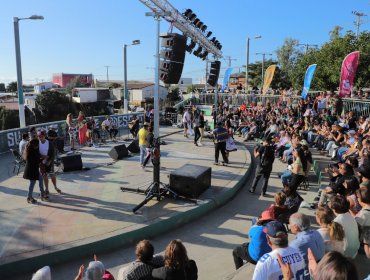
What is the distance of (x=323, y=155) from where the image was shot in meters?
14.4

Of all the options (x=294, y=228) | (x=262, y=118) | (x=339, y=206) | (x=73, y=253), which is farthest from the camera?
(x=262, y=118)

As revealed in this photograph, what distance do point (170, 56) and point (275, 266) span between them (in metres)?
7.02

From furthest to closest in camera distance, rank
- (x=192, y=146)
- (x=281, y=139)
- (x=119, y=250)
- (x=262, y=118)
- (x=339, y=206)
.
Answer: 1. (x=262, y=118)
2. (x=192, y=146)
3. (x=281, y=139)
4. (x=119, y=250)
5. (x=339, y=206)

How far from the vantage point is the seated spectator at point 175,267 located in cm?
367

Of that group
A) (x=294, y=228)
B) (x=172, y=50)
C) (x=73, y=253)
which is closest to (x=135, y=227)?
(x=73, y=253)

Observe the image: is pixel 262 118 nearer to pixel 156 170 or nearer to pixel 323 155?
pixel 323 155

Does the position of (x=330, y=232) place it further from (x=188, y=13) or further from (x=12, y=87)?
(x=12, y=87)

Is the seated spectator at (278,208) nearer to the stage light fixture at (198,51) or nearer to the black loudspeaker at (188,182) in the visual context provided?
the black loudspeaker at (188,182)

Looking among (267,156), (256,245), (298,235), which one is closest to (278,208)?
(256,245)

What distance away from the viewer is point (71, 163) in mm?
11258

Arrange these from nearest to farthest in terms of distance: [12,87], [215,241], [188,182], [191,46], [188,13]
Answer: [215,241] < [188,182] < [188,13] < [191,46] < [12,87]

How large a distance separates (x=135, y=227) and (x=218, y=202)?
2687 millimetres

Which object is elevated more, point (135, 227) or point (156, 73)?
point (156, 73)

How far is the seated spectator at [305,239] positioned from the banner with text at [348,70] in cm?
1326
